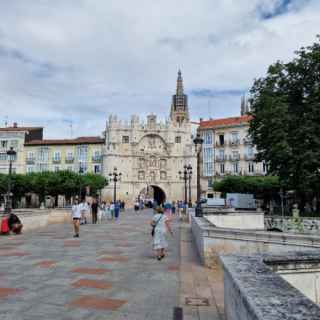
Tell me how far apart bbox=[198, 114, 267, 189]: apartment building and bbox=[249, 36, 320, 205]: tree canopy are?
40.5 meters

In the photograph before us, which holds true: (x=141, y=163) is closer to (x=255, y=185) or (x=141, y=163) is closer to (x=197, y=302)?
(x=255, y=185)

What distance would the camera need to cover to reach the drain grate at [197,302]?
209 inches

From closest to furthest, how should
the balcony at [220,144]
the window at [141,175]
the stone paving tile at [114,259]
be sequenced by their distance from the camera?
the stone paving tile at [114,259] < the balcony at [220,144] < the window at [141,175]

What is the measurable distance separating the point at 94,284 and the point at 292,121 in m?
18.3

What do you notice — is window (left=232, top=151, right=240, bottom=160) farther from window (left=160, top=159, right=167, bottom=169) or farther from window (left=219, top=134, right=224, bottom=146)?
window (left=160, top=159, right=167, bottom=169)

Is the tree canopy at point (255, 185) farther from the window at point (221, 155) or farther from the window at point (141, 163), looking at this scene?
the window at point (141, 163)

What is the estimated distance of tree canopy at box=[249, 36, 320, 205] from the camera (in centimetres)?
2012

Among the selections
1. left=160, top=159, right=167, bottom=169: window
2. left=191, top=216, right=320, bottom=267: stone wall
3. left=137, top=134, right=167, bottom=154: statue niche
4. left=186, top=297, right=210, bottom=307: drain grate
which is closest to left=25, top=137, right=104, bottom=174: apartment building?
left=137, top=134, right=167, bottom=154: statue niche

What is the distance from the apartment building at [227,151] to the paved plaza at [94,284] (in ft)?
183

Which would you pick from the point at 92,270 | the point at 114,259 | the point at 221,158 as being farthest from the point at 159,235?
the point at 221,158

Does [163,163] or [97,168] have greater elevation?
[163,163]

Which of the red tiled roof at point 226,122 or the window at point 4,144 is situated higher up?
the red tiled roof at point 226,122

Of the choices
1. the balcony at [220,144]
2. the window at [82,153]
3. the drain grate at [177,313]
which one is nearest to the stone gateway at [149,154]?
the window at [82,153]

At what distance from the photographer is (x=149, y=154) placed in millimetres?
70438
